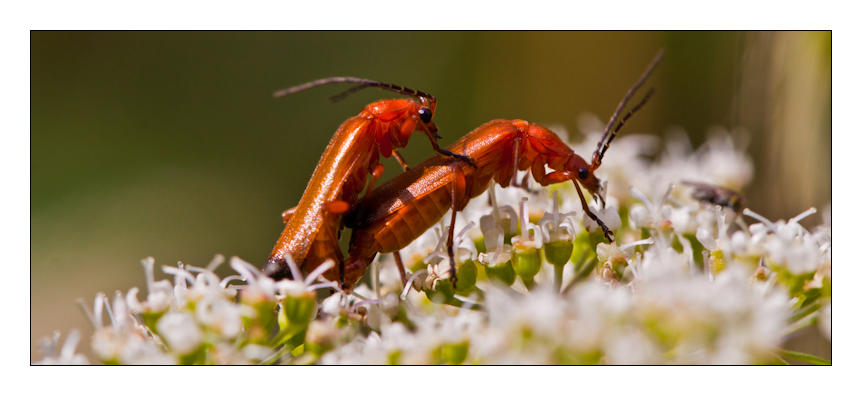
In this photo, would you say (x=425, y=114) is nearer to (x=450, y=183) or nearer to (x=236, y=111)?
(x=450, y=183)

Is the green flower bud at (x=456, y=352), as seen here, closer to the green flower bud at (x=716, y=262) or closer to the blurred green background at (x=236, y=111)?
the green flower bud at (x=716, y=262)

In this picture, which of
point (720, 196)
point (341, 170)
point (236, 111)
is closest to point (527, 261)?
point (341, 170)

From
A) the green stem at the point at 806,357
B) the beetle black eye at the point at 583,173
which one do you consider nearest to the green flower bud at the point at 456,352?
the green stem at the point at 806,357

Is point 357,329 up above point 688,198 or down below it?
below

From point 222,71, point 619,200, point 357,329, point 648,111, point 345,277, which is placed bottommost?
point 357,329

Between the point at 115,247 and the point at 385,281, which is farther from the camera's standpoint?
the point at 115,247

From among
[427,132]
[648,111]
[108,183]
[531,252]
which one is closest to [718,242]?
[531,252]

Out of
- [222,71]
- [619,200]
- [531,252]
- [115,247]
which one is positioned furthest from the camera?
[222,71]

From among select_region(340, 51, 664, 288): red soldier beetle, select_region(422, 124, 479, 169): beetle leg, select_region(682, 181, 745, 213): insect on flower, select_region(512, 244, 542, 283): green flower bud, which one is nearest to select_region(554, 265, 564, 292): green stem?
select_region(512, 244, 542, 283): green flower bud

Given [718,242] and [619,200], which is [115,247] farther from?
[718,242]
